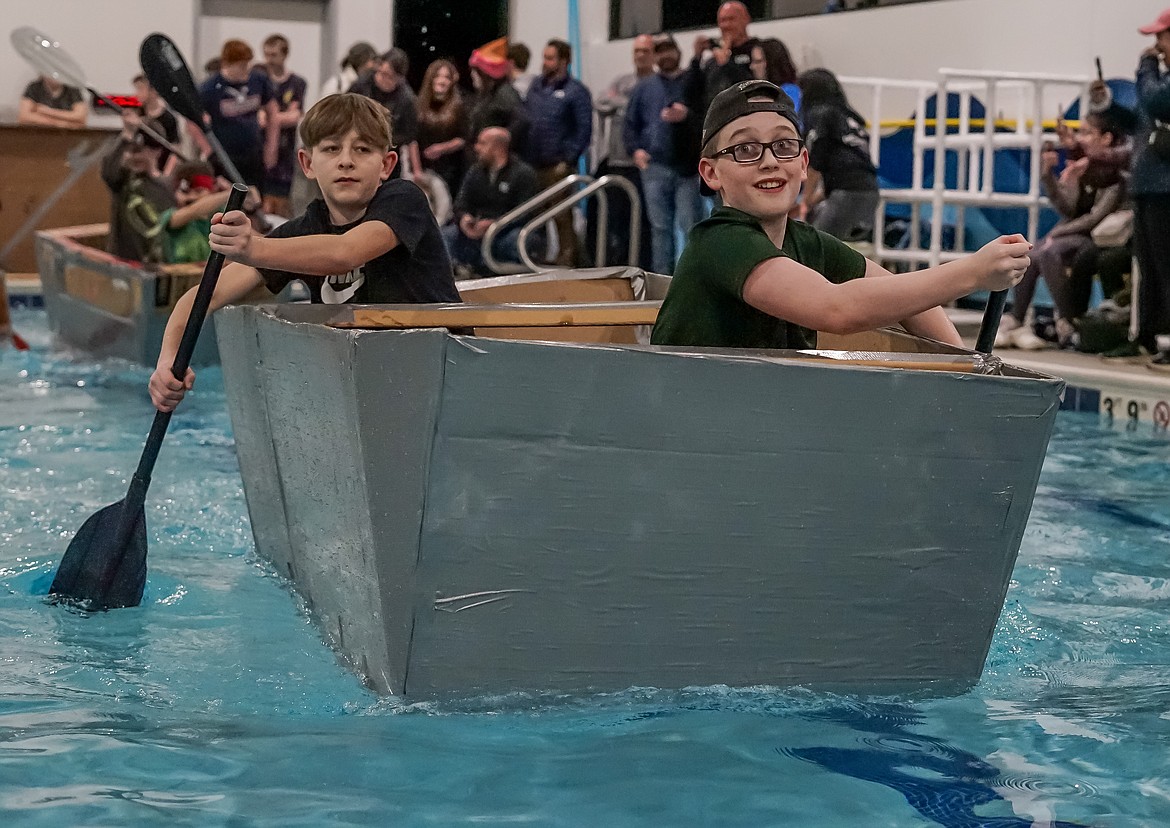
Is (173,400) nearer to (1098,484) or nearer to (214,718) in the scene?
(214,718)

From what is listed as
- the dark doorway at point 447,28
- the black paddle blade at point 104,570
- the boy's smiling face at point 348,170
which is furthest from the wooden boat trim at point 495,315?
the dark doorway at point 447,28

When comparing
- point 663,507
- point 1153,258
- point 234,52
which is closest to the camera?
point 663,507

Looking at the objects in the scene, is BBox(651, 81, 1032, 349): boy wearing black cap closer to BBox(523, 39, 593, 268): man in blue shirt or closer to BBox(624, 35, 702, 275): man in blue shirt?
BBox(624, 35, 702, 275): man in blue shirt

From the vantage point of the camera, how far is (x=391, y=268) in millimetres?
3480

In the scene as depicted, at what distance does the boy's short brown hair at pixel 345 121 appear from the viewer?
3338mm

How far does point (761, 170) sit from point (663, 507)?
71 cm

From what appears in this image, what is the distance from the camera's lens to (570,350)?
7.54ft

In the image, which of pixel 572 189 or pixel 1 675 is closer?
pixel 1 675

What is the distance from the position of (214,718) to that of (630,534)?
0.77 m

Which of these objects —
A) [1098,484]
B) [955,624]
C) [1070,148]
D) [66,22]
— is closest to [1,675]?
[955,624]

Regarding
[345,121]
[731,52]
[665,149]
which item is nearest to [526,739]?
[345,121]

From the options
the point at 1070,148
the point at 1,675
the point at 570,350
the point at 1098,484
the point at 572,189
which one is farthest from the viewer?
the point at 572,189

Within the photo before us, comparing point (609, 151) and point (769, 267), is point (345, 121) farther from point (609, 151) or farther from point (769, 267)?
point (609, 151)

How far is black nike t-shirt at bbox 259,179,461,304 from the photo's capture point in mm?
3395
